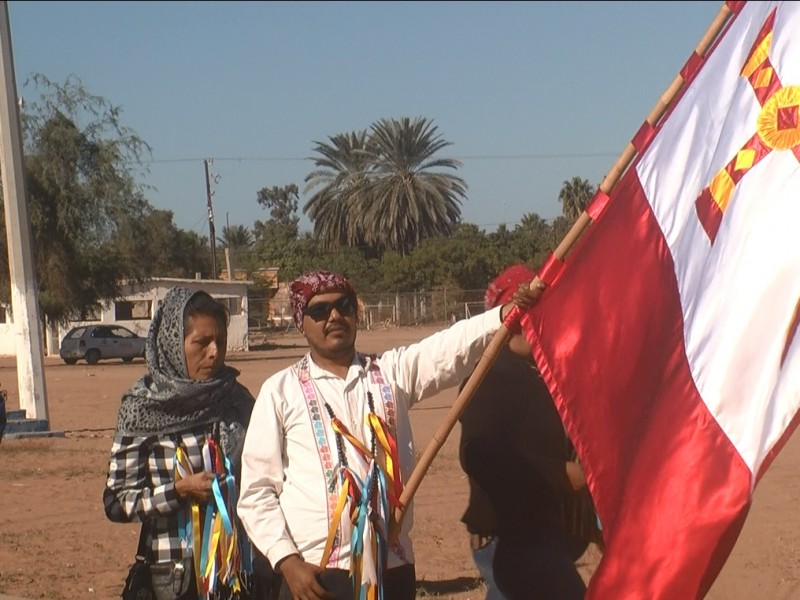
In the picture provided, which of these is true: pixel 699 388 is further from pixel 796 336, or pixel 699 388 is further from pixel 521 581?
pixel 521 581

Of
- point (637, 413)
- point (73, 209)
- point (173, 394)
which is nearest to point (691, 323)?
point (637, 413)

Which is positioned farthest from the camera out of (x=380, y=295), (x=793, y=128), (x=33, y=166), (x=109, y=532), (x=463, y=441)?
(x=380, y=295)

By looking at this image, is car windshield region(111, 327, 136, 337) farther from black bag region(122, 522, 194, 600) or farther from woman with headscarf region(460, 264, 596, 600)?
woman with headscarf region(460, 264, 596, 600)

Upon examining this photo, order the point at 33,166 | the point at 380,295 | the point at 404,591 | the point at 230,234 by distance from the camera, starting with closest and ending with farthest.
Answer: the point at 404,591 → the point at 33,166 → the point at 380,295 → the point at 230,234

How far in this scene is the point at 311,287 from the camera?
151 inches

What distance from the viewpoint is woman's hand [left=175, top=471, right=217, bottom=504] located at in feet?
13.2

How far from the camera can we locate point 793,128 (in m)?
3.53

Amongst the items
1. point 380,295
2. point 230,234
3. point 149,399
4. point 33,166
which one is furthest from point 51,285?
point 230,234

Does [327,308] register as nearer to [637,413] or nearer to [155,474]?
[155,474]

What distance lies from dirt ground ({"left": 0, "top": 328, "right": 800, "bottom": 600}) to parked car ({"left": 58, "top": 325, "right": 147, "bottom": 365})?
2414 centimetres

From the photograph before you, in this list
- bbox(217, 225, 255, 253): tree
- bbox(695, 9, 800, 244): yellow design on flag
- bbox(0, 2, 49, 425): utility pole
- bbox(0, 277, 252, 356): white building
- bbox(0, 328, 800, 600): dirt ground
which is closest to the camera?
bbox(695, 9, 800, 244): yellow design on flag

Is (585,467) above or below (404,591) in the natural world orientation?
above

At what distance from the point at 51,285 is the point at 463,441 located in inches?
1455

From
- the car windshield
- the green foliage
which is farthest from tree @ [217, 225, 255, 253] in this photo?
the car windshield
